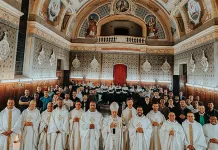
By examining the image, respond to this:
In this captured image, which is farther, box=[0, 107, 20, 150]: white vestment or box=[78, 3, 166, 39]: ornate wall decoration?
box=[78, 3, 166, 39]: ornate wall decoration

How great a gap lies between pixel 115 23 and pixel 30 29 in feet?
38.0

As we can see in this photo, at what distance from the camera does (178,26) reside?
16.3 meters

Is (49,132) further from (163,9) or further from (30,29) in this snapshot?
(163,9)

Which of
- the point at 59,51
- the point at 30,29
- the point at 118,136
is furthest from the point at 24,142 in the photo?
the point at 59,51

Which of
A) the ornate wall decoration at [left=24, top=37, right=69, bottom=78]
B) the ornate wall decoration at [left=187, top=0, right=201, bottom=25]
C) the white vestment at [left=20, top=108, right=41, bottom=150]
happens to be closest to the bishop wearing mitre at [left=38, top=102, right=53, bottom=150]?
the white vestment at [left=20, top=108, right=41, bottom=150]

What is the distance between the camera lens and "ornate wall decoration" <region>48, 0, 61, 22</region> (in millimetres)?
12728

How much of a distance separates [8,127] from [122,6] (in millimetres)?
16598

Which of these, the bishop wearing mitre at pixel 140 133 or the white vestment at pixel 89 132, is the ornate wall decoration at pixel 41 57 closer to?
the white vestment at pixel 89 132

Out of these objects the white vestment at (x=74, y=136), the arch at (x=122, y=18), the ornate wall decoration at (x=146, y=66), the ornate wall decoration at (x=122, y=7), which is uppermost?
the ornate wall decoration at (x=122, y=7)

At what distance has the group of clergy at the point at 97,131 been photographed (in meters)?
4.71

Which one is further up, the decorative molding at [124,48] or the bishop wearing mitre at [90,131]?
the decorative molding at [124,48]

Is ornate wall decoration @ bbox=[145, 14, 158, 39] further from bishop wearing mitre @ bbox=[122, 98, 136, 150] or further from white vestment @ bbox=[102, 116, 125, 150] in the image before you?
→ white vestment @ bbox=[102, 116, 125, 150]

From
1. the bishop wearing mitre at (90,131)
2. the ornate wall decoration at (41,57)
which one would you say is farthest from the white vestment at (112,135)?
the ornate wall decoration at (41,57)

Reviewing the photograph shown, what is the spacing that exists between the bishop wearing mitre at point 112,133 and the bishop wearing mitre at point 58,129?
130 centimetres
